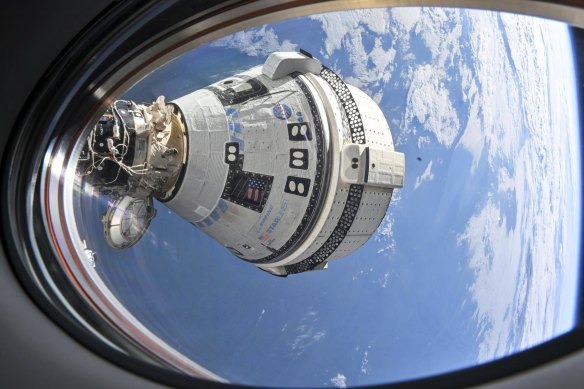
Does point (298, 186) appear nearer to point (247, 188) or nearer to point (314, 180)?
point (314, 180)

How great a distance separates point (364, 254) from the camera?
4.48 metres

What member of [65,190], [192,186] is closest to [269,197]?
[192,186]

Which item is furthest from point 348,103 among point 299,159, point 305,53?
point 299,159

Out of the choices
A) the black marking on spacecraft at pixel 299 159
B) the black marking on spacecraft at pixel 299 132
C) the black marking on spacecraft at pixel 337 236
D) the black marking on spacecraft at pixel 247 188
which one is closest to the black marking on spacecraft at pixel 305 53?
the black marking on spacecraft at pixel 299 132

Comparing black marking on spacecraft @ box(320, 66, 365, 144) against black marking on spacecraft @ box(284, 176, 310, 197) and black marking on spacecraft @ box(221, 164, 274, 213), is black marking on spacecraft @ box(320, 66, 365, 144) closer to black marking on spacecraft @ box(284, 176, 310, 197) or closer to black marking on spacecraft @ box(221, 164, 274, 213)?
black marking on spacecraft @ box(284, 176, 310, 197)

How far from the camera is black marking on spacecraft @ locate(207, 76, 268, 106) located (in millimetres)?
4398

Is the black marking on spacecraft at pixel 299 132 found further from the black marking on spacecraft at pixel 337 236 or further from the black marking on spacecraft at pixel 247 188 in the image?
the black marking on spacecraft at pixel 337 236

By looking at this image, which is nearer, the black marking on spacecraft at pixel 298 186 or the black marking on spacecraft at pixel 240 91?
the black marking on spacecraft at pixel 298 186

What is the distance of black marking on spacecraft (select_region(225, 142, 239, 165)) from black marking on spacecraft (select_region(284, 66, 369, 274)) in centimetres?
115

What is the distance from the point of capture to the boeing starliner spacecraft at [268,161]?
4262mm

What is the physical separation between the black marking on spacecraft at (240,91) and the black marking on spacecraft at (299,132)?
47cm

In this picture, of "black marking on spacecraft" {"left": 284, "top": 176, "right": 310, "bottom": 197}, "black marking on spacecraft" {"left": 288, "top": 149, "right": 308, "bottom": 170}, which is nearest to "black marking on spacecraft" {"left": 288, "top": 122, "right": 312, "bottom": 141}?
"black marking on spacecraft" {"left": 288, "top": 149, "right": 308, "bottom": 170}

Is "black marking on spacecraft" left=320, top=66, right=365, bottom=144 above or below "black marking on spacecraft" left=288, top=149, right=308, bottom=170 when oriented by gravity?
above

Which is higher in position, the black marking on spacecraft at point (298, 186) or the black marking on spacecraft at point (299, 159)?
the black marking on spacecraft at point (299, 159)
